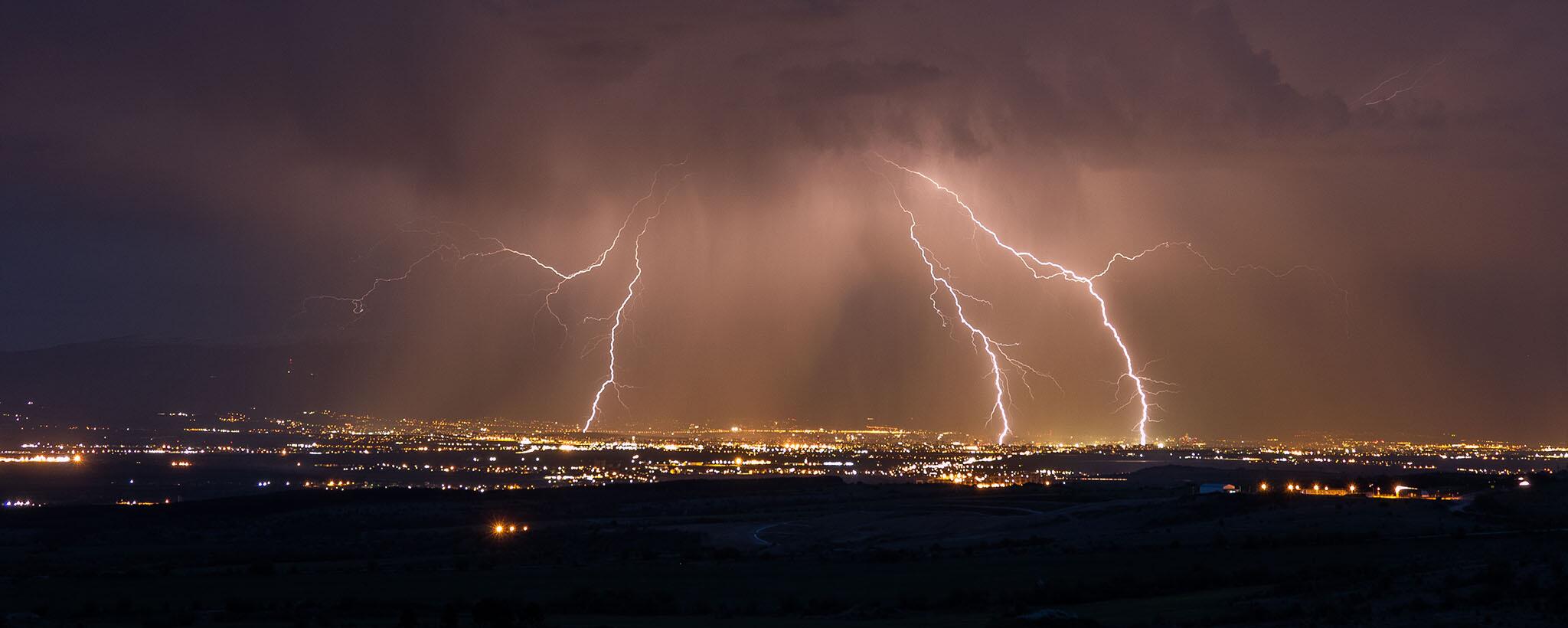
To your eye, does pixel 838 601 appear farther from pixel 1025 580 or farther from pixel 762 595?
pixel 1025 580

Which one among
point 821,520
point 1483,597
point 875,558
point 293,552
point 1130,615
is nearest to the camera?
point 1483,597

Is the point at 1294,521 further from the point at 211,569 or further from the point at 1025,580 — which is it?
the point at 211,569

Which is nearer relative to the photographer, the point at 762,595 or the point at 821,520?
the point at 762,595

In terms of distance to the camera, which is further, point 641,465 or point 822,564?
point 641,465

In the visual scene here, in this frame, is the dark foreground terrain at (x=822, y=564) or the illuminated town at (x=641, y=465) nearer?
the dark foreground terrain at (x=822, y=564)

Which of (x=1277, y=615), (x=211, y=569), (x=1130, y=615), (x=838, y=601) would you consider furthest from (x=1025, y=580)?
(x=211, y=569)

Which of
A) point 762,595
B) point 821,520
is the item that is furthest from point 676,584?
point 821,520

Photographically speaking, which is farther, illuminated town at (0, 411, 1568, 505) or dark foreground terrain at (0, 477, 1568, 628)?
illuminated town at (0, 411, 1568, 505)

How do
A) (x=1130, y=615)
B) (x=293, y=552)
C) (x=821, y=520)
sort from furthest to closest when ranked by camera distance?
(x=821, y=520), (x=293, y=552), (x=1130, y=615)
